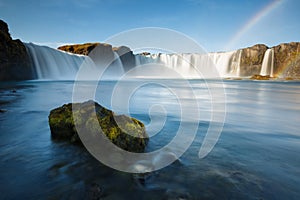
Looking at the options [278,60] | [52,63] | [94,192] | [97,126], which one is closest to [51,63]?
[52,63]

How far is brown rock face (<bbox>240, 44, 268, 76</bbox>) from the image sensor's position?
207ft

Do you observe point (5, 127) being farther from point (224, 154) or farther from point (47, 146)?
point (224, 154)

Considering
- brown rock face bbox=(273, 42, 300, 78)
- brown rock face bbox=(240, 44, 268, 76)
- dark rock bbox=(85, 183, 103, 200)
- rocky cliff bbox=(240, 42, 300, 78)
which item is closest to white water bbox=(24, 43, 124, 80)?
dark rock bbox=(85, 183, 103, 200)

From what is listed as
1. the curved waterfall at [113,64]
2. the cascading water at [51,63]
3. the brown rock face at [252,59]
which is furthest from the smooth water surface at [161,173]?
the brown rock face at [252,59]

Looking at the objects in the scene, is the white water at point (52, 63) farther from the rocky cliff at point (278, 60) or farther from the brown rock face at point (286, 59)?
the brown rock face at point (286, 59)

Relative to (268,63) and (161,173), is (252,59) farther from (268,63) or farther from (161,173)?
(161,173)

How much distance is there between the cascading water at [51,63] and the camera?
2584cm

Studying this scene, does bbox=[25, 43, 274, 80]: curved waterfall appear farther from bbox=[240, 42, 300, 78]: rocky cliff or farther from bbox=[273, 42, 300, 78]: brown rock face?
bbox=[273, 42, 300, 78]: brown rock face

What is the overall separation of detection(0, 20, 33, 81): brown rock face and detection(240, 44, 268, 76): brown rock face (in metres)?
68.4

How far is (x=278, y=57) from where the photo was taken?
60.7 metres

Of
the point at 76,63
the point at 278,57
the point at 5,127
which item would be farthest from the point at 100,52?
→ the point at 278,57

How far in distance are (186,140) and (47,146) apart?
10.7 feet

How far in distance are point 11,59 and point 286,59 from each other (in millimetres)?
76636

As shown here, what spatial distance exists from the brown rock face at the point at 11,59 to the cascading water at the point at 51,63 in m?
1.87
